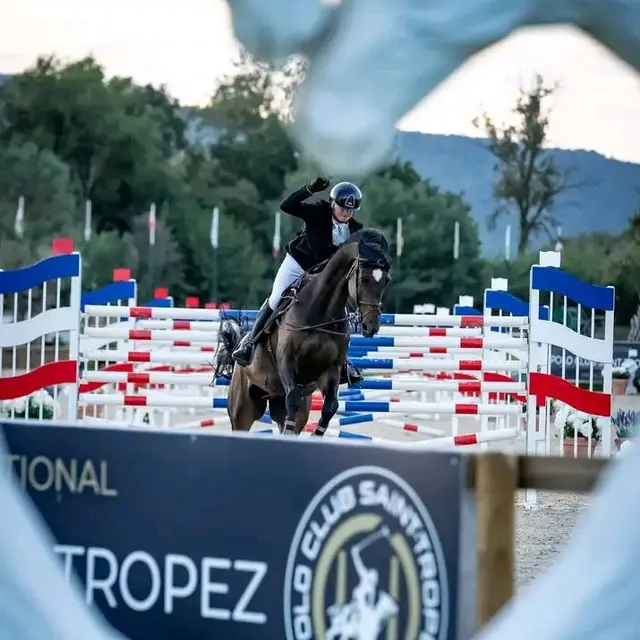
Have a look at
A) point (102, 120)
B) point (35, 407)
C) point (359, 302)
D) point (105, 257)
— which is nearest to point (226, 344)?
point (359, 302)

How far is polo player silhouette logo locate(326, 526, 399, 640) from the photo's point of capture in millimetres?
2678

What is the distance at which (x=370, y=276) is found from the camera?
22.3 ft

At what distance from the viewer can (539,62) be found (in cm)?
204

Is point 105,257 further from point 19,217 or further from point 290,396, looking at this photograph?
point 290,396

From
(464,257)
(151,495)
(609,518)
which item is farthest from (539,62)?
(464,257)

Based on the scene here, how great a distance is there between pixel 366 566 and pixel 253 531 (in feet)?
0.98

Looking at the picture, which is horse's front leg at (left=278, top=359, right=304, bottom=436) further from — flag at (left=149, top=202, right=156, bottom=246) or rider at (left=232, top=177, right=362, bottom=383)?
flag at (left=149, top=202, right=156, bottom=246)

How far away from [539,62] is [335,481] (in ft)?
3.72

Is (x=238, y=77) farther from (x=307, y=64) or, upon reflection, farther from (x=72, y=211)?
(x=72, y=211)

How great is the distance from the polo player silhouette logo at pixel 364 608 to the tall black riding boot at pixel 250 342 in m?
4.77

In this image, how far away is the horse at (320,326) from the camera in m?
6.84

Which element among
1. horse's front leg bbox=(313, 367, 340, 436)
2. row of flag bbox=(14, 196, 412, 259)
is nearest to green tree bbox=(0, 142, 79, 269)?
row of flag bbox=(14, 196, 412, 259)

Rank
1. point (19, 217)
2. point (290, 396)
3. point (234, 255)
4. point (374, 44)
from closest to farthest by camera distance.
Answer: point (374, 44) → point (290, 396) → point (234, 255) → point (19, 217)

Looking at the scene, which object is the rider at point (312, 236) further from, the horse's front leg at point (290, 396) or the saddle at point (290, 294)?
the horse's front leg at point (290, 396)
